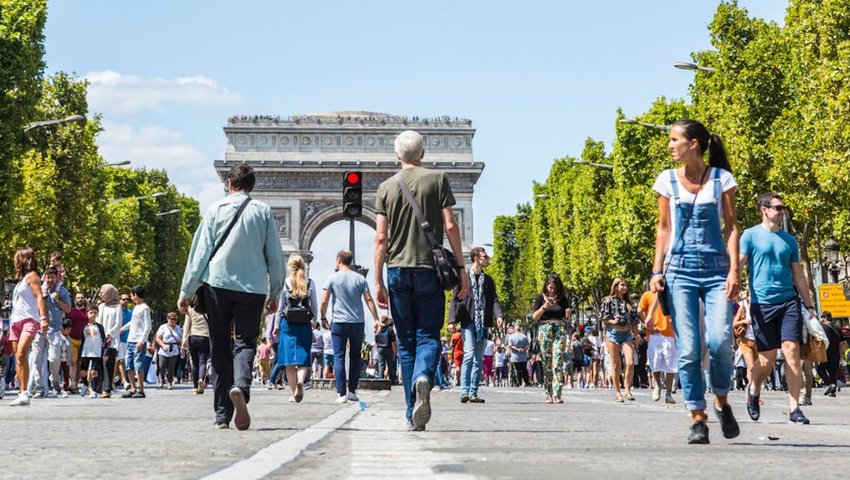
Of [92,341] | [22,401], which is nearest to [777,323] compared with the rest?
[22,401]

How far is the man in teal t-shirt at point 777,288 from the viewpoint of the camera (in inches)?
471

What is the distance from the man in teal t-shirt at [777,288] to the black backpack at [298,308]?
6.59m

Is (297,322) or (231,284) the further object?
(297,322)

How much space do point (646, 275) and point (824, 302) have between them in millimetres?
15655

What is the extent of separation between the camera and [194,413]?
1364 cm

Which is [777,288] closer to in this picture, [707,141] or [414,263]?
[707,141]

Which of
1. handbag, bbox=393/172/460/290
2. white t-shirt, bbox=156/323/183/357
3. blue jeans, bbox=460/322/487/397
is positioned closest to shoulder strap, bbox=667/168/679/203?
handbag, bbox=393/172/460/290

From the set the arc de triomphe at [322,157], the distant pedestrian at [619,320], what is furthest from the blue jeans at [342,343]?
the arc de triomphe at [322,157]

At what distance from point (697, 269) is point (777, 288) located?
3490 millimetres

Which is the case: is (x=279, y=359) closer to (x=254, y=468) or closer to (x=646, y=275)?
(x=254, y=468)

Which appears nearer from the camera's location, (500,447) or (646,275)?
(500,447)

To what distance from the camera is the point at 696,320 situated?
8789 millimetres

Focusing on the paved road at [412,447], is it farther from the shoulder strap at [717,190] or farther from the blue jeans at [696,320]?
the shoulder strap at [717,190]

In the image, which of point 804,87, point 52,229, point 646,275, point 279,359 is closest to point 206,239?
point 279,359
